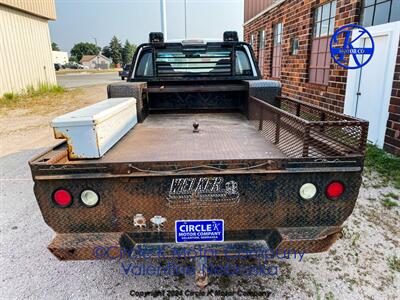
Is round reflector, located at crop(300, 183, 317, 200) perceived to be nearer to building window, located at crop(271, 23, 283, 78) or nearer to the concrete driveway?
building window, located at crop(271, 23, 283, 78)

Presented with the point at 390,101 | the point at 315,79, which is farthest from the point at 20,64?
the point at 390,101

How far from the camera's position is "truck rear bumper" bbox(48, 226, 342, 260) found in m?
2.08

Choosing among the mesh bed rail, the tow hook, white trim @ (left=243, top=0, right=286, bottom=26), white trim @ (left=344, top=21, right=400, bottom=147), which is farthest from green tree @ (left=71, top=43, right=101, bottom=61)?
the tow hook

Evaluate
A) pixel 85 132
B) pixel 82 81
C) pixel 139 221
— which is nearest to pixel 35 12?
Result: pixel 82 81

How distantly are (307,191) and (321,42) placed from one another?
7.74m

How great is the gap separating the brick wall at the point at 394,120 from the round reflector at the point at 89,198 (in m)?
5.52

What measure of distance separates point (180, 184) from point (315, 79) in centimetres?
817

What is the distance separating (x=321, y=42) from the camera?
28.0 feet

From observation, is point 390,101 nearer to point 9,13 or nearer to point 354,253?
point 354,253

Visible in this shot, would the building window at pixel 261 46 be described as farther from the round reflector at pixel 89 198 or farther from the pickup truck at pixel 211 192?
the round reflector at pixel 89 198

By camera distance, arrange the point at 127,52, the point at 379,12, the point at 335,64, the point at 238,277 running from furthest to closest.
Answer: the point at 127,52, the point at 335,64, the point at 379,12, the point at 238,277

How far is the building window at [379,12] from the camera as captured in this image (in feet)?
18.7

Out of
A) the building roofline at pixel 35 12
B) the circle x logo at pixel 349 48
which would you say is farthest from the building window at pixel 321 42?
the building roofline at pixel 35 12

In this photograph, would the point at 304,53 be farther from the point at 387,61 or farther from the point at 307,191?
the point at 307,191
